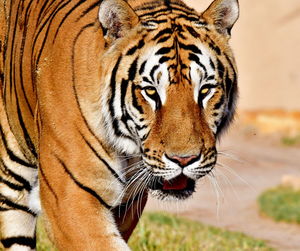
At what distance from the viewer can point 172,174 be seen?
9.27 feet

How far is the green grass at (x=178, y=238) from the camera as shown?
447cm

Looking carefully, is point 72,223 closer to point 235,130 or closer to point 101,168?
point 101,168

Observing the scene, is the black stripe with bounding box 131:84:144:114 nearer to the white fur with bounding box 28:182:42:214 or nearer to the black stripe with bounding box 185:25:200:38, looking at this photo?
the black stripe with bounding box 185:25:200:38

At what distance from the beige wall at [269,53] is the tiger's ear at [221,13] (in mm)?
8724

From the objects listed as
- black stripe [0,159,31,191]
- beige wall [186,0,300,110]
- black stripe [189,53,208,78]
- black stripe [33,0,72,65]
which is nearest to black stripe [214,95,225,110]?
black stripe [189,53,208,78]

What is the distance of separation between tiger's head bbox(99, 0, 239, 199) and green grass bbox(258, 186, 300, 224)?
4.30 meters

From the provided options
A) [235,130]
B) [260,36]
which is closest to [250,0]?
[260,36]

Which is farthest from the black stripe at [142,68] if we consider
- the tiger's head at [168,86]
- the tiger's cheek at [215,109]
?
the tiger's cheek at [215,109]

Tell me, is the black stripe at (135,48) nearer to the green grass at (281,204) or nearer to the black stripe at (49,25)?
the black stripe at (49,25)

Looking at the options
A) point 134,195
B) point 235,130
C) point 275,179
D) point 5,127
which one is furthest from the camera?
point 235,130

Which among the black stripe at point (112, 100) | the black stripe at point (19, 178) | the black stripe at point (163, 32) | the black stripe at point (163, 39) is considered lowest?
the black stripe at point (19, 178)

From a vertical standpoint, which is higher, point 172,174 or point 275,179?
point 172,174

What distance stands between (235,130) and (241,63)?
0.98 meters

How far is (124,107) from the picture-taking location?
2.93m
